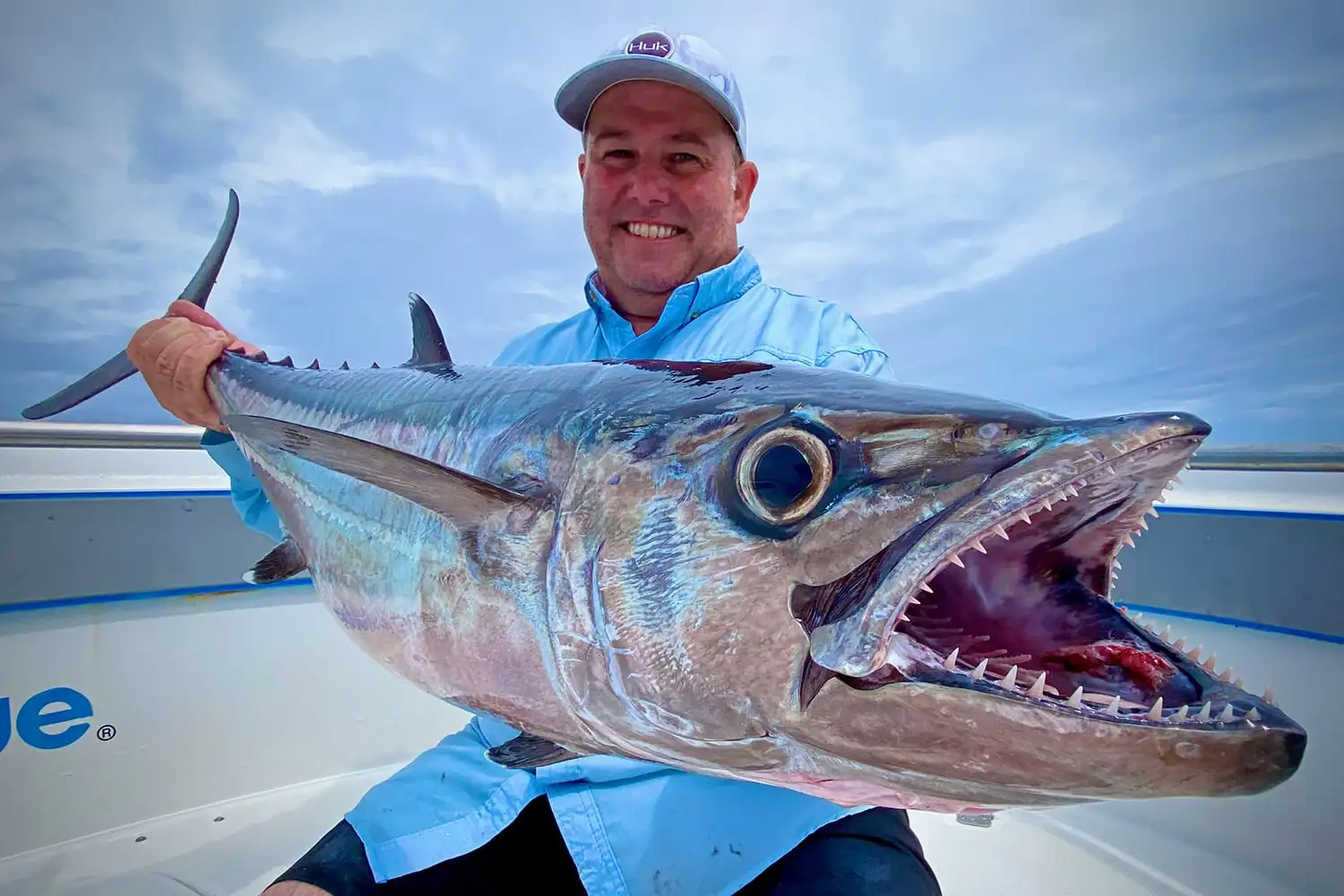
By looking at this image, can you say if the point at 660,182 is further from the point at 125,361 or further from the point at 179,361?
the point at 125,361

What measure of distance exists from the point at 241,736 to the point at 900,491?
3.14 meters

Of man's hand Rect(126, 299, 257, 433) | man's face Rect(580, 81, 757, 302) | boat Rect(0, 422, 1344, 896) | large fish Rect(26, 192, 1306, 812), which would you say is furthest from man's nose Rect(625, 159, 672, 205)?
boat Rect(0, 422, 1344, 896)

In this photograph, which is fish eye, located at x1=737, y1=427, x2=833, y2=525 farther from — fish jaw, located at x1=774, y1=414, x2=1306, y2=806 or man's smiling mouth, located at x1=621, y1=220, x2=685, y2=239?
man's smiling mouth, located at x1=621, y1=220, x2=685, y2=239

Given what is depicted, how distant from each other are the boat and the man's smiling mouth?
6.51 ft

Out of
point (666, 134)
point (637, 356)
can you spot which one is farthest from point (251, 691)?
point (666, 134)

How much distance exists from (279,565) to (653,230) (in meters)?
1.50

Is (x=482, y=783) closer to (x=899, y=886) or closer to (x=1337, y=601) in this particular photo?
(x=899, y=886)

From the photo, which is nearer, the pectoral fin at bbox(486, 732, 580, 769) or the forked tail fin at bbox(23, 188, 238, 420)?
the pectoral fin at bbox(486, 732, 580, 769)

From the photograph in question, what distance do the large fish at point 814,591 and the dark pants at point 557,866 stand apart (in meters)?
0.57

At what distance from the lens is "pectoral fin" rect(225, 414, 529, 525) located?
3.49ft

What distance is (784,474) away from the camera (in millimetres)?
866

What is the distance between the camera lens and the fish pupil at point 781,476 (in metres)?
0.85

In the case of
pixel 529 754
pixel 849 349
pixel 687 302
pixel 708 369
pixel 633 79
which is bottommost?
pixel 529 754

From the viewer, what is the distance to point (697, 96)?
224cm
